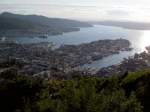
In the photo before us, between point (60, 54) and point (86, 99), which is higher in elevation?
point (86, 99)

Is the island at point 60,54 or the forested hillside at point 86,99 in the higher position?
the forested hillside at point 86,99

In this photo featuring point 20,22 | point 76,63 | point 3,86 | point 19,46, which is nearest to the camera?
point 3,86

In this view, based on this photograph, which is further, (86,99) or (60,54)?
(60,54)

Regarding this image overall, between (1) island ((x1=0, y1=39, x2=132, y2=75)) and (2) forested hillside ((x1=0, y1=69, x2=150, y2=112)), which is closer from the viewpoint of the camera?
(2) forested hillside ((x1=0, y1=69, x2=150, y2=112))

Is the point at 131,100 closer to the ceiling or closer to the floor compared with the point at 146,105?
closer to the ceiling

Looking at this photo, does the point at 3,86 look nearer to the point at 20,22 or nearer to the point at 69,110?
the point at 69,110

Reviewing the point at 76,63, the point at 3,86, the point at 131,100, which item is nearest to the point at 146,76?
the point at 131,100

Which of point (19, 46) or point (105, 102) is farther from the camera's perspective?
point (19, 46)

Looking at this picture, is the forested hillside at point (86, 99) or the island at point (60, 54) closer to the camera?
the forested hillside at point (86, 99)

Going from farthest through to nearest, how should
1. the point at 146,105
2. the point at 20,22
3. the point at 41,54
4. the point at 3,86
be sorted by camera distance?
the point at 20,22, the point at 41,54, the point at 3,86, the point at 146,105

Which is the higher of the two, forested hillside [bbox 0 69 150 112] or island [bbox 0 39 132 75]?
forested hillside [bbox 0 69 150 112]
